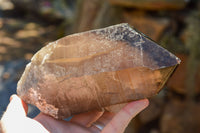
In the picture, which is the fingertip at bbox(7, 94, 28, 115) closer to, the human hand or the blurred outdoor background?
the human hand

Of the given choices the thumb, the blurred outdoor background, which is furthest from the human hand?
the blurred outdoor background

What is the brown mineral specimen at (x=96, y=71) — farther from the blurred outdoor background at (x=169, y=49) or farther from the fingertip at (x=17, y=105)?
the blurred outdoor background at (x=169, y=49)

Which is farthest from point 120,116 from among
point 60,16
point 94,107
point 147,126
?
point 60,16

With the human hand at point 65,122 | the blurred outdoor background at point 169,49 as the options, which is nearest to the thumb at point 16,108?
the human hand at point 65,122

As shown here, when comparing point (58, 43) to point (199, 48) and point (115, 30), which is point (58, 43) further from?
point (199, 48)

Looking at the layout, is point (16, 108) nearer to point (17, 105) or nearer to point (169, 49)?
point (17, 105)

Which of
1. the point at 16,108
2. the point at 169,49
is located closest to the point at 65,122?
the point at 16,108

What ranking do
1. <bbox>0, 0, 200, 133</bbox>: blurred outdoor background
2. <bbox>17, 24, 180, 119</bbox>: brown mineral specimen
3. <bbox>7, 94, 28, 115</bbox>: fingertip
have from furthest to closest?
<bbox>0, 0, 200, 133</bbox>: blurred outdoor background, <bbox>7, 94, 28, 115</bbox>: fingertip, <bbox>17, 24, 180, 119</bbox>: brown mineral specimen
